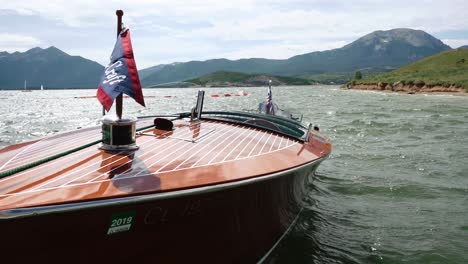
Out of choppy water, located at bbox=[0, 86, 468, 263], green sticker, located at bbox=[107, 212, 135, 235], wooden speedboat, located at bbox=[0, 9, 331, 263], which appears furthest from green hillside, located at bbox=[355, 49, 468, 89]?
green sticker, located at bbox=[107, 212, 135, 235]

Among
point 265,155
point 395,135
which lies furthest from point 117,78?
point 395,135

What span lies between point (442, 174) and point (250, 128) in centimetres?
582

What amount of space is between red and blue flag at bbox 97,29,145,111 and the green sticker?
1.07 metres

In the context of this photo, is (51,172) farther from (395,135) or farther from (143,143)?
(395,135)

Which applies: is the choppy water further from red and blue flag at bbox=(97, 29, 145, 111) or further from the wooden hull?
red and blue flag at bbox=(97, 29, 145, 111)

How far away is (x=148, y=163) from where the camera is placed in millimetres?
4312

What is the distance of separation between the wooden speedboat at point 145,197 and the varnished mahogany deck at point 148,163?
1 cm

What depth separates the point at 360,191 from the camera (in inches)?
368

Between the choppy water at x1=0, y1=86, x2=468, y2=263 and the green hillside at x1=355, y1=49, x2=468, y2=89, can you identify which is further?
the green hillside at x1=355, y1=49, x2=468, y2=89

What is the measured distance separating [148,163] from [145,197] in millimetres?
1083

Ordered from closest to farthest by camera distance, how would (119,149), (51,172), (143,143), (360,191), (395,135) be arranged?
(51,172), (119,149), (143,143), (360,191), (395,135)

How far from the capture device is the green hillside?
2657 inches

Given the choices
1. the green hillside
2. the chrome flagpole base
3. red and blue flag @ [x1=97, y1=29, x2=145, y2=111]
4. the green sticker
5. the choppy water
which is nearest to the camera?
the green sticker

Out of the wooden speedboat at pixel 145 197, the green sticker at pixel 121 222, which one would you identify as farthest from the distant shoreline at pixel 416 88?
the green sticker at pixel 121 222
